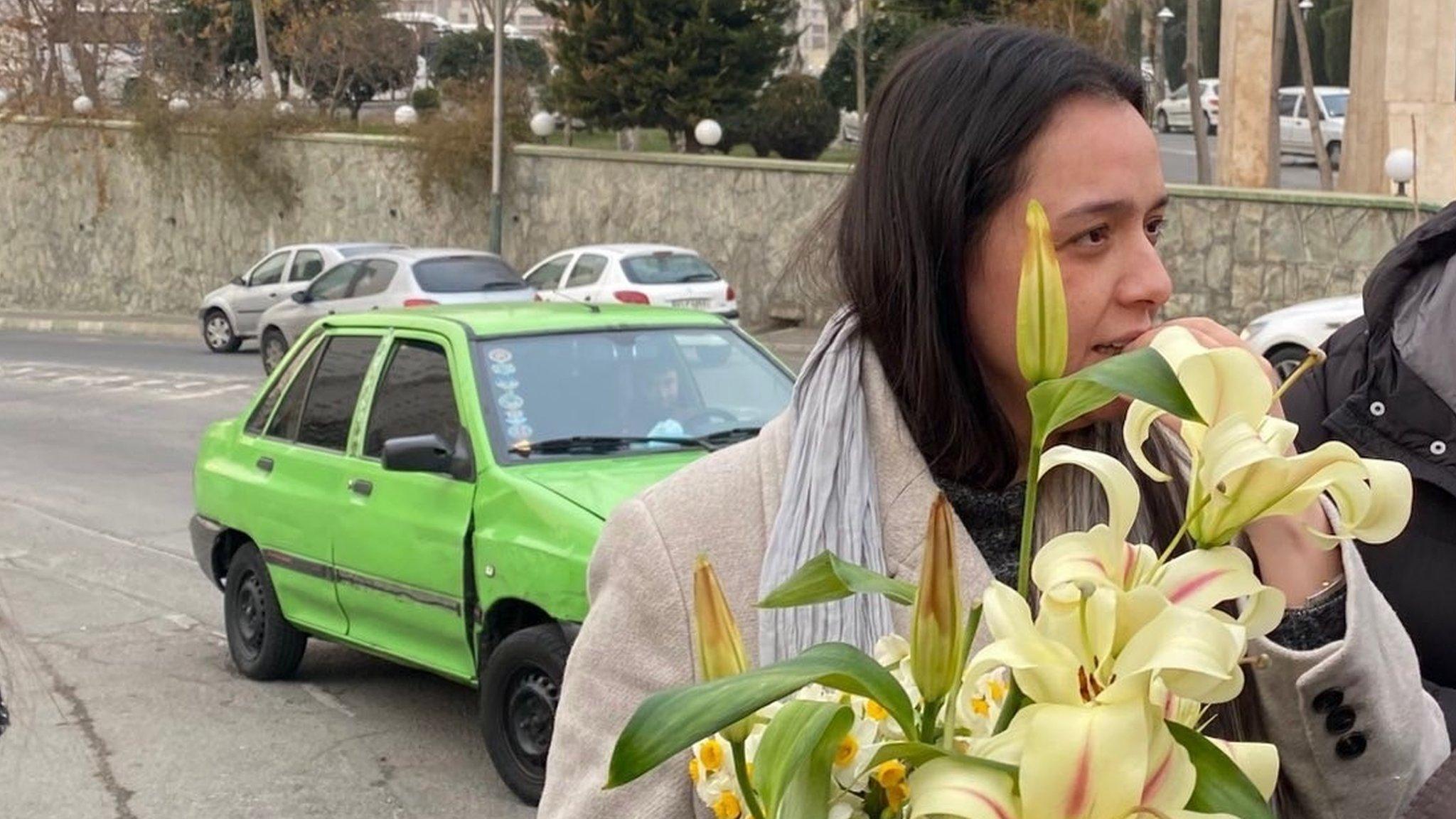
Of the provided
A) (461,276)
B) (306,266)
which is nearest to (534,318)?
(461,276)

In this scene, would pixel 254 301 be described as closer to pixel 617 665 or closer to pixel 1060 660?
pixel 617 665

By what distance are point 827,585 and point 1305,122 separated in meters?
47.5

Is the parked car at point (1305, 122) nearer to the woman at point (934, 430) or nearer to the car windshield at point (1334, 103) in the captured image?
the car windshield at point (1334, 103)

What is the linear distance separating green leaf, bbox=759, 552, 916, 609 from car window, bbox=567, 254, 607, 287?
21847 mm

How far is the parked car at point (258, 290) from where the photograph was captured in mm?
26703

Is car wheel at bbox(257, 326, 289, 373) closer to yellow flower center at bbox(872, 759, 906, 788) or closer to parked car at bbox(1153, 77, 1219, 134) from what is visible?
yellow flower center at bbox(872, 759, 906, 788)

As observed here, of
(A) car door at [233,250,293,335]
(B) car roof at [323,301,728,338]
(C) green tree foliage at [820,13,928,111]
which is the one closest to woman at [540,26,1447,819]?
(B) car roof at [323,301,728,338]

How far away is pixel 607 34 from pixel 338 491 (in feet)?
81.1

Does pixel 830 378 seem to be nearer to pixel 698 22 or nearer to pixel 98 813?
pixel 98 813

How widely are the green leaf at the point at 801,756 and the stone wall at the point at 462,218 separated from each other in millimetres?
18498

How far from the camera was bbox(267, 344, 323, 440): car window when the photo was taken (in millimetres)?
7621

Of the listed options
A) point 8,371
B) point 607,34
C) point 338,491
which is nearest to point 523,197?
point 607,34

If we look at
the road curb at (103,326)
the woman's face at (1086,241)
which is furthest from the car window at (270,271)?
the woman's face at (1086,241)

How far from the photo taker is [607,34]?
3098 cm
